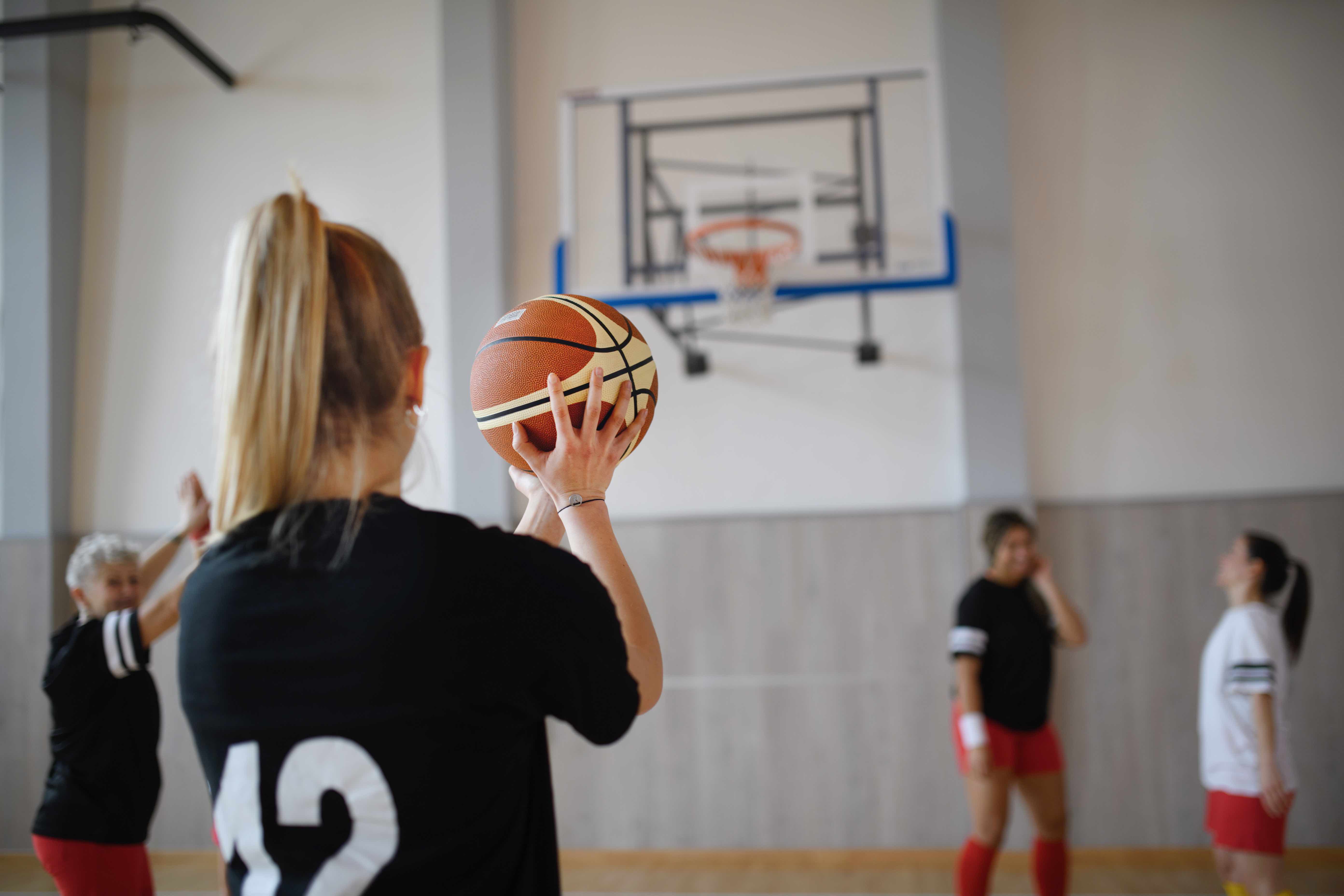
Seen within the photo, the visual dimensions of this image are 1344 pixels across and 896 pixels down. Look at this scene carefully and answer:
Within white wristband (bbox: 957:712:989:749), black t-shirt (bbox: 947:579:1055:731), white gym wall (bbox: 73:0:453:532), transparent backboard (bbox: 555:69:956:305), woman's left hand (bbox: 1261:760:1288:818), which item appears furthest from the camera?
white gym wall (bbox: 73:0:453:532)

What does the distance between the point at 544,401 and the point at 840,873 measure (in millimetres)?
4205

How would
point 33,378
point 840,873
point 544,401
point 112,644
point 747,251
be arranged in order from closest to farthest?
point 544,401
point 112,644
point 747,251
point 840,873
point 33,378

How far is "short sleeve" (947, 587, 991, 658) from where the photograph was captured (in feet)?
11.2

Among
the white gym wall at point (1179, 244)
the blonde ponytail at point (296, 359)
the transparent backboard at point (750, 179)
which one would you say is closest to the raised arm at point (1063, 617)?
the white gym wall at point (1179, 244)

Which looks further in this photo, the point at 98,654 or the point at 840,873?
the point at 840,873

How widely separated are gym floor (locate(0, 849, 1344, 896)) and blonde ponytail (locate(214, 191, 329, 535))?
4.14 m

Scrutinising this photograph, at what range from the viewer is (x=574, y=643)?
908 millimetres

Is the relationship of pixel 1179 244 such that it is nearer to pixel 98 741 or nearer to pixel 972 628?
pixel 972 628

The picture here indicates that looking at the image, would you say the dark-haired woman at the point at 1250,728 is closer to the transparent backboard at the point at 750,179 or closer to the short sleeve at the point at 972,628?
the short sleeve at the point at 972,628

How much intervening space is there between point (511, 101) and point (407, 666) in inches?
207

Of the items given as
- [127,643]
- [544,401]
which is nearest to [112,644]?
[127,643]


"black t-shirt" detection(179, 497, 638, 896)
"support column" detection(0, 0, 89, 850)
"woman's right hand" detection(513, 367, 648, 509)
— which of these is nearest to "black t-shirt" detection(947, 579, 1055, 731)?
"woman's right hand" detection(513, 367, 648, 509)

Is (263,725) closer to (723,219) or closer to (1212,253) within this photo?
(723,219)

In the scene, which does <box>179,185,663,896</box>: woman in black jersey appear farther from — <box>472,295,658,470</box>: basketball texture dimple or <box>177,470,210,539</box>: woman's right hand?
<box>177,470,210,539</box>: woman's right hand
